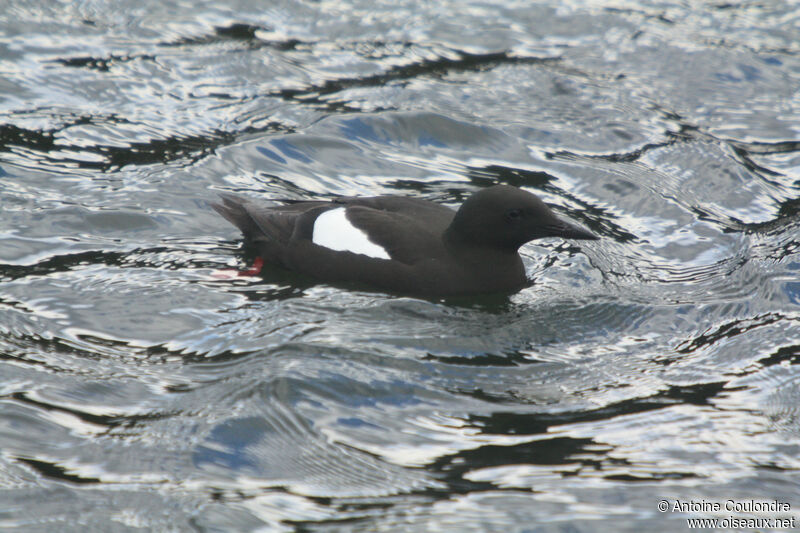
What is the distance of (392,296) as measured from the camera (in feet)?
19.0

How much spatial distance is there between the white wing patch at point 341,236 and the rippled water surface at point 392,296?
29cm

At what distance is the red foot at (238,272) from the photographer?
610cm

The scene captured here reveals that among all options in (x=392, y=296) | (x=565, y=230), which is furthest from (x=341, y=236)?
(x=565, y=230)

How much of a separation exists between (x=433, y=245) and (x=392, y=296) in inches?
16.5

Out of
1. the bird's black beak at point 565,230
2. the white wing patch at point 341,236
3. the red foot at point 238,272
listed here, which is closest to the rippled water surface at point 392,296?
the red foot at point 238,272

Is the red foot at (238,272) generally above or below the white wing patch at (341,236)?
below

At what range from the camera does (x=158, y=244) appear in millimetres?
6453

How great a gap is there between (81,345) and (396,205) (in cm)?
220

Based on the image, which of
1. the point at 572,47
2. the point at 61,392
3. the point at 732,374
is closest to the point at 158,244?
the point at 61,392

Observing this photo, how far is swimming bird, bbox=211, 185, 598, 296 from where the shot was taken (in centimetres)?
583

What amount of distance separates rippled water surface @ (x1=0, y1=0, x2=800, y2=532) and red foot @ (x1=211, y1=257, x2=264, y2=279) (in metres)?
0.07

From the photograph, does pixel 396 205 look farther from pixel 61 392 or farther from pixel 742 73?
pixel 742 73

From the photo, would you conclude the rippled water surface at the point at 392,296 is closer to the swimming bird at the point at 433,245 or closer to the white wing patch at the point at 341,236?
the swimming bird at the point at 433,245

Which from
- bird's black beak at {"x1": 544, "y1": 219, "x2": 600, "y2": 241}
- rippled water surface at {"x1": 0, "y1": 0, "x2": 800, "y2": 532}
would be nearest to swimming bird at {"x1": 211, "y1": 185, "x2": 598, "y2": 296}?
bird's black beak at {"x1": 544, "y1": 219, "x2": 600, "y2": 241}
